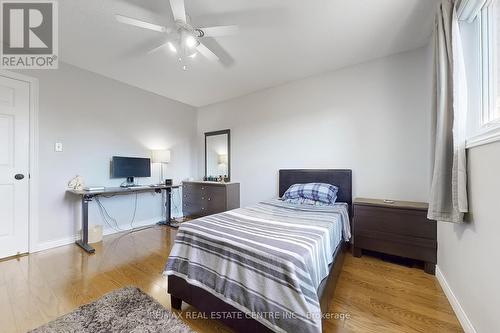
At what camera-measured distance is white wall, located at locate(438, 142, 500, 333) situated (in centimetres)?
109

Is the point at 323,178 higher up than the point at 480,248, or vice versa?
the point at 323,178

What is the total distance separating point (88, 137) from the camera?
3072 mm

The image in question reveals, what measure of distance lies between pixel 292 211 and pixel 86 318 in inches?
75.6

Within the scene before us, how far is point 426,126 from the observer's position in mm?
2355

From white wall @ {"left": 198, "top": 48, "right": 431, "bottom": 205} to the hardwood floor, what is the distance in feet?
3.52

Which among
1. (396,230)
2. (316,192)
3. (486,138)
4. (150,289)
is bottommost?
(150,289)

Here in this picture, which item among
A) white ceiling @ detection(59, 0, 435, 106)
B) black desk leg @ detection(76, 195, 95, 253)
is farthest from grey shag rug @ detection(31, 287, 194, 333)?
white ceiling @ detection(59, 0, 435, 106)

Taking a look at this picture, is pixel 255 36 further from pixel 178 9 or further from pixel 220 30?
pixel 178 9

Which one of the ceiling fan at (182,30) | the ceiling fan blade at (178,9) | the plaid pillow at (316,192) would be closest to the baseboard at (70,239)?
the plaid pillow at (316,192)

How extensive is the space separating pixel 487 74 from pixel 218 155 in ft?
12.5

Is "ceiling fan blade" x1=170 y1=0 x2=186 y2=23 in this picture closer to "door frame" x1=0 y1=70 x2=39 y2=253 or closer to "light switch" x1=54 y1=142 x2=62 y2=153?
"door frame" x1=0 y1=70 x2=39 y2=253

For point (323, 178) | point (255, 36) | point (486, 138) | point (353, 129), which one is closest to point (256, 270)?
point (486, 138)

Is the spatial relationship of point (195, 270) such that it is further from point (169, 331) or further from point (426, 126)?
point (426, 126)

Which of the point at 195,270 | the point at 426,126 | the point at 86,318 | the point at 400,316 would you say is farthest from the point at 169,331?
the point at 426,126
